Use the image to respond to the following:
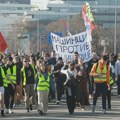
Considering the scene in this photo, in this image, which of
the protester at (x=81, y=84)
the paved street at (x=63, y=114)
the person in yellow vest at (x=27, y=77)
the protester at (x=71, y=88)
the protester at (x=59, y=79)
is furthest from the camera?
the protester at (x=59, y=79)

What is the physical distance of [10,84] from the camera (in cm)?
1953

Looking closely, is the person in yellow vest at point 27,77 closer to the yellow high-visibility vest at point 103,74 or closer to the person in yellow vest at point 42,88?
the person in yellow vest at point 42,88

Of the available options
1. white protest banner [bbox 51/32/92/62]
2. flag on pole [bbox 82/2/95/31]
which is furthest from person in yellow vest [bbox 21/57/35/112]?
flag on pole [bbox 82/2/95/31]

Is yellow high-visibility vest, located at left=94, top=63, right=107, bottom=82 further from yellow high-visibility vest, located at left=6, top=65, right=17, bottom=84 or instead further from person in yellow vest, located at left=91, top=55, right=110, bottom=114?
yellow high-visibility vest, located at left=6, top=65, right=17, bottom=84

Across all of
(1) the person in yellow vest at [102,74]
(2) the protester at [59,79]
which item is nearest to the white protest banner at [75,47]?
(2) the protester at [59,79]

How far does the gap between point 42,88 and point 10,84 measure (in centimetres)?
126

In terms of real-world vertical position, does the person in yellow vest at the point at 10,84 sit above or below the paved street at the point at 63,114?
above

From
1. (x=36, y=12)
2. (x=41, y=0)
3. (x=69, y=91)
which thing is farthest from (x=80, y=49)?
(x=41, y=0)

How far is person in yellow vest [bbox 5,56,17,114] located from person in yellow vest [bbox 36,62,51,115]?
1.07 m

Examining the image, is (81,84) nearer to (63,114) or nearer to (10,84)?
(63,114)

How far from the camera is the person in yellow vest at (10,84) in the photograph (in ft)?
63.9

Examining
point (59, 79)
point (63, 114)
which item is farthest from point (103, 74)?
point (59, 79)

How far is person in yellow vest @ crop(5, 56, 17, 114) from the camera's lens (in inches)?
767

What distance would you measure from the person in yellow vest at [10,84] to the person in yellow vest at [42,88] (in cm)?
107
